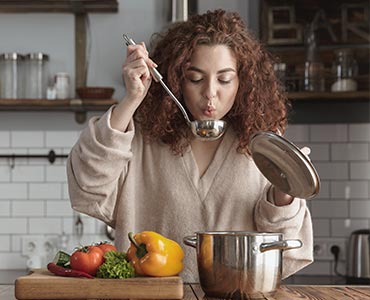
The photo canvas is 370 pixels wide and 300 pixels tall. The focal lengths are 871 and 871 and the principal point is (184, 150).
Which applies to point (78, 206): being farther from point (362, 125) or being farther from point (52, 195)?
point (362, 125)

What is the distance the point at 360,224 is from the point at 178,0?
4.80ft

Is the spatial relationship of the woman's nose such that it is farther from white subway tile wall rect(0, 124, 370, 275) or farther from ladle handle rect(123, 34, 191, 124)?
white subway tile wall rect(0, 124, 370, 275)

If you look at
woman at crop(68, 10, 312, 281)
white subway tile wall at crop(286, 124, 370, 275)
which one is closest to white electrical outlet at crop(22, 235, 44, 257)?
white subway tile wall at crop(286, 124, 370, 275)

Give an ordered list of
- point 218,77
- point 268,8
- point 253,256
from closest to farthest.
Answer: point 253,256 < point 218,77 < point 268,8

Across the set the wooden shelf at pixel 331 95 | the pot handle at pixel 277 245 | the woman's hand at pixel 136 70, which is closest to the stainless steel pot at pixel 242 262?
the pot handle at pixel 277 245

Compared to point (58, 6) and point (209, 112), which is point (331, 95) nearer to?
point (58, 6)

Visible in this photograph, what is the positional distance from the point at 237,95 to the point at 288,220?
16.3 inches

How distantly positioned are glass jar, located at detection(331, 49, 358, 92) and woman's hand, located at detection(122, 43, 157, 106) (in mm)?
2271

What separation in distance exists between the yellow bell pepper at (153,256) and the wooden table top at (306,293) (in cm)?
8

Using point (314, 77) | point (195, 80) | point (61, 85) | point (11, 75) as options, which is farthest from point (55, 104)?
point (195, 80)

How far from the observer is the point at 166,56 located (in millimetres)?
2424

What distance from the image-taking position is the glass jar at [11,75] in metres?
4.32

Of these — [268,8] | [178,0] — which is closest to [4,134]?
[178,0]

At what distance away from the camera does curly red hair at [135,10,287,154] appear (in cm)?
236
